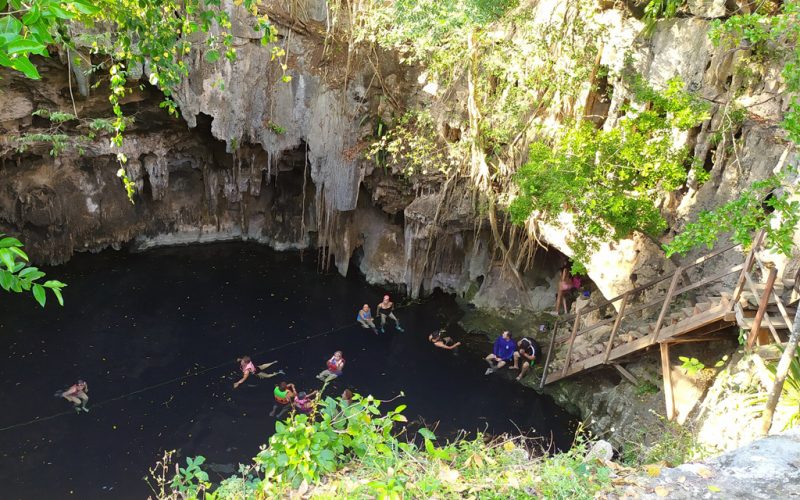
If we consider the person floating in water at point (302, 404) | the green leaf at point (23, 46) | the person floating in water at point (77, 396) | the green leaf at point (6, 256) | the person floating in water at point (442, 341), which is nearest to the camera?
the green leaf at point (23, 46)

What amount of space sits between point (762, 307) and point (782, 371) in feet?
5.95

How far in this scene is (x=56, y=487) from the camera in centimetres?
738

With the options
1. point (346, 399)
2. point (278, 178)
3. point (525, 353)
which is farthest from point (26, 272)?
point (278, 178)

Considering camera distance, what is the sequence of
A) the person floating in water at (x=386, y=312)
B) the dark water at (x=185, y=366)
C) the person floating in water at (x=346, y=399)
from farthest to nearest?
the person floating in water at (x=386, y=312) → the dark water at (x=185, y=366) → the person floating in water at (x=346, y=399)

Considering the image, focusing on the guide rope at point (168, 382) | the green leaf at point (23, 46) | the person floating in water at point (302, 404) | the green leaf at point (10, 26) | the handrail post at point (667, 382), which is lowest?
the guide rope at point (168, 382)

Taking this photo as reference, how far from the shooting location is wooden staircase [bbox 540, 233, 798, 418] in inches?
258

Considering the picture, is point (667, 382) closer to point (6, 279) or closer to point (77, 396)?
point (6, 279)

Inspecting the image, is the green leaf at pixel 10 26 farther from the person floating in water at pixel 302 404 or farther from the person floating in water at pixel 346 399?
the person floating in water at pixel 302 404

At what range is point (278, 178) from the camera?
14.5m

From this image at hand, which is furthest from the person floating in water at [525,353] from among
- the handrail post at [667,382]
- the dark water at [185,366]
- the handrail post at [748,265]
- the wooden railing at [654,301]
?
the handrail post at [748,265]

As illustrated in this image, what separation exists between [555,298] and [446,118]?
165 inches

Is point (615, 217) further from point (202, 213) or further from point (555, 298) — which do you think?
point (202, 213)

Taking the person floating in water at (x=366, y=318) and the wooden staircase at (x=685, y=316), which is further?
the person floating in water at (x=366, y=318)

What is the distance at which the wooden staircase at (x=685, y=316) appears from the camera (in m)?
6.54
